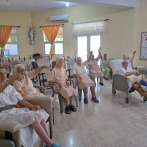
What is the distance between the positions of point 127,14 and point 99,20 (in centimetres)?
116

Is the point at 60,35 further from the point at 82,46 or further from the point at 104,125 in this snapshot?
the point at 104,125

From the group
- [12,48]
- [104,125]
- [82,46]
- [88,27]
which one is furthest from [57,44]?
[104,125]

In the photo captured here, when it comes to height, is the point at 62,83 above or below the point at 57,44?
below

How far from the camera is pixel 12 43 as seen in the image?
7336 mm

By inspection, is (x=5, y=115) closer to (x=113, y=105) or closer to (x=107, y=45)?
(x=113, y=105)

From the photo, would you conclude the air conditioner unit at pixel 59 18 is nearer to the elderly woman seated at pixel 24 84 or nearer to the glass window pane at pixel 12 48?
the glass window pane at pixel 12 48

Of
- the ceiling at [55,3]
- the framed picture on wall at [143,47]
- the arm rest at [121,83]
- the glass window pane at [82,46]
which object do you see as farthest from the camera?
the glass window pane at [82,46]

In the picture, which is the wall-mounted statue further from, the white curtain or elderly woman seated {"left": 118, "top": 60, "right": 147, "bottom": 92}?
elderly woman seated {"left": 118, "top": 60, "right": 147, "bottom": 92}

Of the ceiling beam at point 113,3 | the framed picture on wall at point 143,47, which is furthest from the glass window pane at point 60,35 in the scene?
the framed picture on wall at point 143,47

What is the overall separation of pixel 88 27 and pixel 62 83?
429 cm

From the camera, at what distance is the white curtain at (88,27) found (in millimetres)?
6176

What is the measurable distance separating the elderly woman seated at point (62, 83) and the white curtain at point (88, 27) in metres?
3.93

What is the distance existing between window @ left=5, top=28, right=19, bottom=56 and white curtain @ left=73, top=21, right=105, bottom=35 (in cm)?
309

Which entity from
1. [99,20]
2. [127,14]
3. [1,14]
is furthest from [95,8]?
[1,14]
